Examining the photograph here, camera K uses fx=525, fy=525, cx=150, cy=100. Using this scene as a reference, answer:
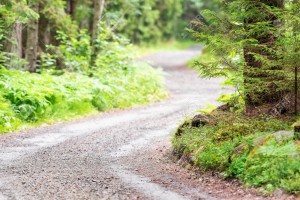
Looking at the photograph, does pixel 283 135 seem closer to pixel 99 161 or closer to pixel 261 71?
pixel 261 71

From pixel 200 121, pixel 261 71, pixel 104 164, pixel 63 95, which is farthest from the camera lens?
pixel 63 95

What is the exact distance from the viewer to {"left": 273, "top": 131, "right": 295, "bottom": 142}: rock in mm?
8695

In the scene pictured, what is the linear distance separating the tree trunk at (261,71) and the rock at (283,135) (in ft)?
4.66

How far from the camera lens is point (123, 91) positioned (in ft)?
67.8

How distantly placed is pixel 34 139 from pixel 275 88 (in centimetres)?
628

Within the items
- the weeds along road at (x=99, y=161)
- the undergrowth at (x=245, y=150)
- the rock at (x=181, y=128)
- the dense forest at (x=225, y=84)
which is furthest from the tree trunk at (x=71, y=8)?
the undergrowth at (x=245, y=150)

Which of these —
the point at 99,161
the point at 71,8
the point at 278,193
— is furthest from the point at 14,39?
the point at 278,193

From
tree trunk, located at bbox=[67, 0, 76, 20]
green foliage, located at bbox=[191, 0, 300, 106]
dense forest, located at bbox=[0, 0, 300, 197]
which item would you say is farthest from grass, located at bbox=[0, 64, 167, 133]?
green foliage, located at bbox=[191, 0, 300, 106]

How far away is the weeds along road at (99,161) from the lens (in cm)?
839

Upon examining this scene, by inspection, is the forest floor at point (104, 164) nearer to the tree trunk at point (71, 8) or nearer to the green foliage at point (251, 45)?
the green foliage at point (251, 45)

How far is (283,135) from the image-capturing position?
348 inches

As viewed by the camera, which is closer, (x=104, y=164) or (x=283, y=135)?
(x=283, y=135)

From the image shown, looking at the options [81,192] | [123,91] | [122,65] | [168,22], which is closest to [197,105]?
[123,91]

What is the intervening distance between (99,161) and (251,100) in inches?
136
